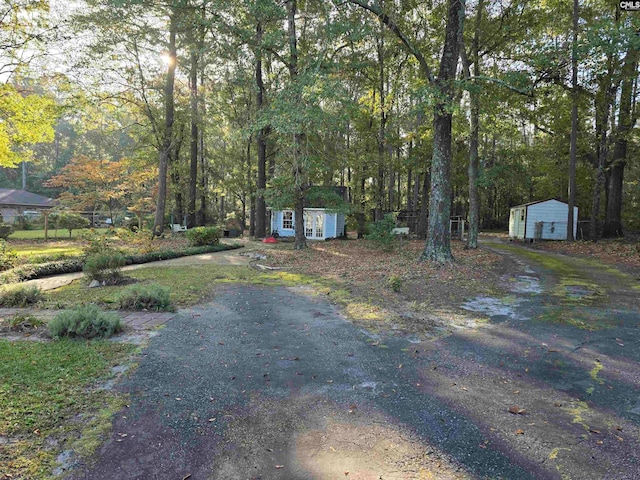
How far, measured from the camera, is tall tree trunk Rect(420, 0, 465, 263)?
9.77 m

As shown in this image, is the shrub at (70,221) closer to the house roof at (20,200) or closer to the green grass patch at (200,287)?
the house roof at (20,200)

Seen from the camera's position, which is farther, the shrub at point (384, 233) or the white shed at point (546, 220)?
the white shed at point (546, 220)

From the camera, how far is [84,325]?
14.8 feet

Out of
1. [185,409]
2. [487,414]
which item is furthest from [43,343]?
[487,414]

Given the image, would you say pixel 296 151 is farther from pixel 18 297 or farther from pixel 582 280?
pixel 582 280

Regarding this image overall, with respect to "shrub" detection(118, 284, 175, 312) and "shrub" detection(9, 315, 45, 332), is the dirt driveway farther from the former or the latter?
"shrub" detection(9, 315, 45, 332)

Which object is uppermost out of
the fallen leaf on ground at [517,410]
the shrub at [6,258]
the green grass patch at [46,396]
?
the shrub at [6,258]

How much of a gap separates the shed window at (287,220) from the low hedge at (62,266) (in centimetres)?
966

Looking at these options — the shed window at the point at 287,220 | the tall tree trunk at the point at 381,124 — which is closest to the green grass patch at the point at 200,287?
the tall tree trunk at the point at 381,124

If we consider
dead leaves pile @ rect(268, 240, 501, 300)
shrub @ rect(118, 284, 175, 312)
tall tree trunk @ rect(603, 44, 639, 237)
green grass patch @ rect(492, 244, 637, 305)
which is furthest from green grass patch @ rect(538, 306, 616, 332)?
tall tree trunk @ rect(603, 44, 639, 237)

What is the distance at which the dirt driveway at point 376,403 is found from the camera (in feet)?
7.54

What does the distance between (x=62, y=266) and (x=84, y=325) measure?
6702 mm

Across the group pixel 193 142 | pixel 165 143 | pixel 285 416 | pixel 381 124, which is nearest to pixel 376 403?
pixel 285 416

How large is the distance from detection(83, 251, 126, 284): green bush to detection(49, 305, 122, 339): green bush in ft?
12.0
